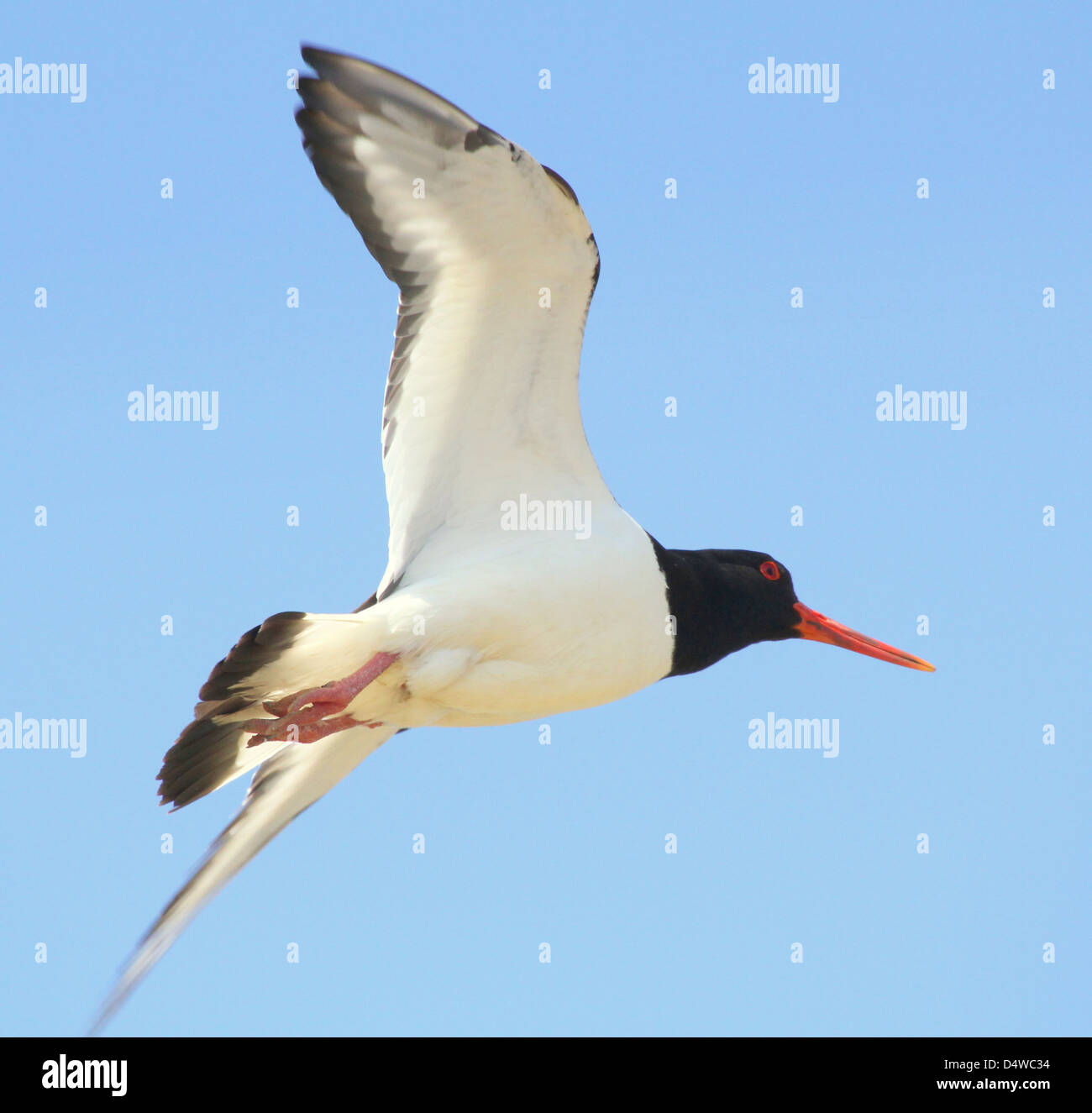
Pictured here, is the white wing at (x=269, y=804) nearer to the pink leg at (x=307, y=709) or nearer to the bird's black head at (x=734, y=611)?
the pink leg at (x=307, y=709)

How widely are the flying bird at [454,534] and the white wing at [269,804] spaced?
0.4 inches

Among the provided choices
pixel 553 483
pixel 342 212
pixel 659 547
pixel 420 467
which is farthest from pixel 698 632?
pixel 342 212

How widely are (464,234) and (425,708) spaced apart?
2197 mm

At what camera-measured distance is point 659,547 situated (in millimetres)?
8359

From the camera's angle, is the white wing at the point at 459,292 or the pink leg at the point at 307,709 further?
the pink leg at the point at 307,709

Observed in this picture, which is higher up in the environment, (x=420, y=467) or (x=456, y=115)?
(x=456, y=115)

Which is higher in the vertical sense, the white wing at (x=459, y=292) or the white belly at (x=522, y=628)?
the white wing at (x=459, y=292)

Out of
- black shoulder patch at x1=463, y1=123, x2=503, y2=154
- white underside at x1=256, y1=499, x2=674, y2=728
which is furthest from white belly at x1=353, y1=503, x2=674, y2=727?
black shoulder patch at x1=463, y1=123, x2=503, y2=154

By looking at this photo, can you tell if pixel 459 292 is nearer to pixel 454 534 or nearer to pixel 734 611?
pixel 454 534

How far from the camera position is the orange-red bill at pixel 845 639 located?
9383 millimetres

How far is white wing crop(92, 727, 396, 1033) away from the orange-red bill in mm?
2381

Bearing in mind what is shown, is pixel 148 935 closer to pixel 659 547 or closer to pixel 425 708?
pixel 425 708

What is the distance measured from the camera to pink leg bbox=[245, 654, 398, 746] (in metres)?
7.46

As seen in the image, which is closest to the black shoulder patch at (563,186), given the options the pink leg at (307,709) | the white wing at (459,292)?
the white wing at (459,292)
